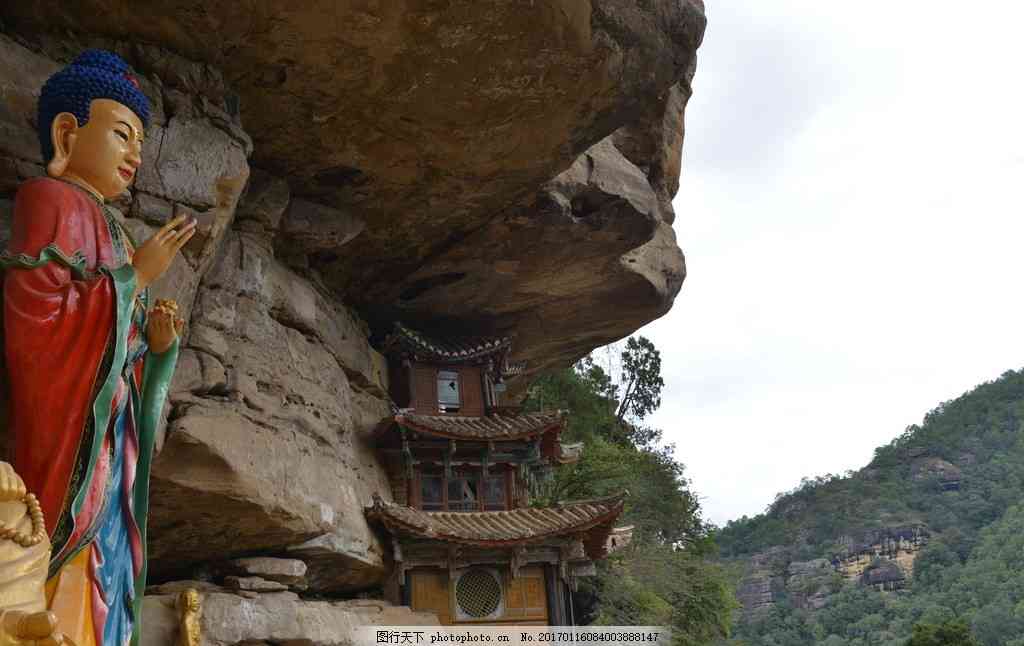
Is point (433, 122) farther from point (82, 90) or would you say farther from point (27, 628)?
point (27, 628)

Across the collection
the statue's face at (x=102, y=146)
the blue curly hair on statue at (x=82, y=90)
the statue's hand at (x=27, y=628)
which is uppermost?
the blue curly hair on statue at (x=82, y=90)

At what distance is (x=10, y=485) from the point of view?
3.86 meters

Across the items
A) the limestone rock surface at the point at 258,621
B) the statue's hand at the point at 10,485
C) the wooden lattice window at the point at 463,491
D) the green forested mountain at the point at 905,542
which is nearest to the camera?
the statue's hand at the point at 10,485

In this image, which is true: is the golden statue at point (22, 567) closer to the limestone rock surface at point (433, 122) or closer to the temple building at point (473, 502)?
the limestone rock surface at point (433, 122)

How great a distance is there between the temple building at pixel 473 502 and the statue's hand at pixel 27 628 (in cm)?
611

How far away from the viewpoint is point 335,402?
998 cm

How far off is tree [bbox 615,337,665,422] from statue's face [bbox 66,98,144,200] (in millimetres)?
19863

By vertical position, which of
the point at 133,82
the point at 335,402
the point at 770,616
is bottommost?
the point at 770,616

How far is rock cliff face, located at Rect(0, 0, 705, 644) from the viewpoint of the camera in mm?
6832

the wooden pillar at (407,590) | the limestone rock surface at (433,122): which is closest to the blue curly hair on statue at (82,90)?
the limestone rock surface at (433,122)

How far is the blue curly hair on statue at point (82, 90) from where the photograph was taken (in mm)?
5023

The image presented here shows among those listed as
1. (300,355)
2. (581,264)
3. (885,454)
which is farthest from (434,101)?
(885,454)

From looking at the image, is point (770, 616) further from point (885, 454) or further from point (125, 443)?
point (125, 443)

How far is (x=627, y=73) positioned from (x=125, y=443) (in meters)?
5.70
